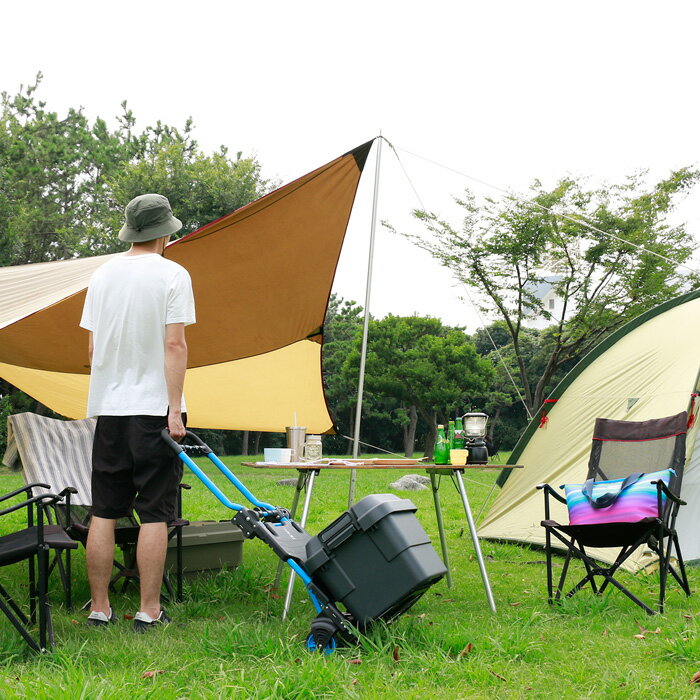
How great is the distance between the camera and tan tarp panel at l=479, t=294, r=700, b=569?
401 centimetres

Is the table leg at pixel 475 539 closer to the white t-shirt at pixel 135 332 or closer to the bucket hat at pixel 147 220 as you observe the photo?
the white t-shirt at pixel 135 332

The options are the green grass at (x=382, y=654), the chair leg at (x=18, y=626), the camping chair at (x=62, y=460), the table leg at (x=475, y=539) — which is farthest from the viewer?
the camping chair at (x=62, y=460)

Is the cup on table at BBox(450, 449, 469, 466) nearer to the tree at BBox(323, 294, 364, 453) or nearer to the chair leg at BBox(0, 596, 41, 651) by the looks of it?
the chair leg at BBox(0, 596, 41, 651)

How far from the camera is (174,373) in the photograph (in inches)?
102

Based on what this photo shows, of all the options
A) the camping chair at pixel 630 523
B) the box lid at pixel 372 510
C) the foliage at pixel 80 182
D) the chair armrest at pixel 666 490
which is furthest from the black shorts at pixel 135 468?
the foliage at pixel 80 182

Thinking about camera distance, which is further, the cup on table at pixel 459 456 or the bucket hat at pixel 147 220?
the cup on table at pixel 459 456

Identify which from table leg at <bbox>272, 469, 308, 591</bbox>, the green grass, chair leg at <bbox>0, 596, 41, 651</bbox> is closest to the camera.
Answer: the green grass

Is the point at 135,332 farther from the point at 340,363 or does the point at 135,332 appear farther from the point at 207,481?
the point at 340,363

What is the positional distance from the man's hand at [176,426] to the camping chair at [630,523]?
1.43 meters

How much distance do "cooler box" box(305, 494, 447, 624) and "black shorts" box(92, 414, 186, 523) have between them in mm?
571

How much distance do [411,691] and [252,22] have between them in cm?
394

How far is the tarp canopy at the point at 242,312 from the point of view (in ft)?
11.3

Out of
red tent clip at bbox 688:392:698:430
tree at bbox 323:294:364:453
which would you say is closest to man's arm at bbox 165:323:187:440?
red tent clip at bbox 688:392:698:430

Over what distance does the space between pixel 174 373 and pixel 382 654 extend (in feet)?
3.61
